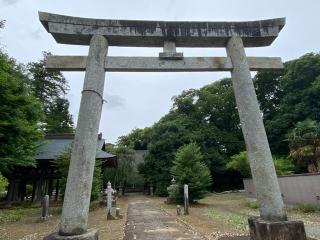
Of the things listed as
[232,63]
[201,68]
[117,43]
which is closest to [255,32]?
[232,63]

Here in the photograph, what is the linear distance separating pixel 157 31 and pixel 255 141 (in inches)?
115

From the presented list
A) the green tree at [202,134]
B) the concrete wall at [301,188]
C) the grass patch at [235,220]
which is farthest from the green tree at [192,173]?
the green tree at [202,134]

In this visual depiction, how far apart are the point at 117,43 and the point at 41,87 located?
32.8 meters

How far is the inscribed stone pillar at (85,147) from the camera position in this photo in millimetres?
4340

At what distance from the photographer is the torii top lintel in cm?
549

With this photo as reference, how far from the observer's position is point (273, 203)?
186 inches

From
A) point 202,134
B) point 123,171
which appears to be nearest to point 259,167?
point 202,134

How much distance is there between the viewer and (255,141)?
16.8ft

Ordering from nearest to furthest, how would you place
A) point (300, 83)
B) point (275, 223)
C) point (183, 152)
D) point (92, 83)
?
point (275, 223) → point (92, 83) → point (183, 152) → point (300, 83)

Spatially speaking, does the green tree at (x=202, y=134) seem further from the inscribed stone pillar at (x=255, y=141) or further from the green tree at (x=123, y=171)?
the inscribed stone pillar at (x=255, y=141)

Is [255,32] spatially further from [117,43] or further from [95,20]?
[95,20]

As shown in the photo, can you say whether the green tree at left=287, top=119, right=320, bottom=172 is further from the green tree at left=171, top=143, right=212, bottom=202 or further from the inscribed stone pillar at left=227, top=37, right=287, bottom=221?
the inscribed stone pillar at left=227, top=37, right=287, bottom=221

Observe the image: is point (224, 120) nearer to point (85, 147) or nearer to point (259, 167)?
point (259, 167)

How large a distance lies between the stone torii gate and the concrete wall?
9.42 m
